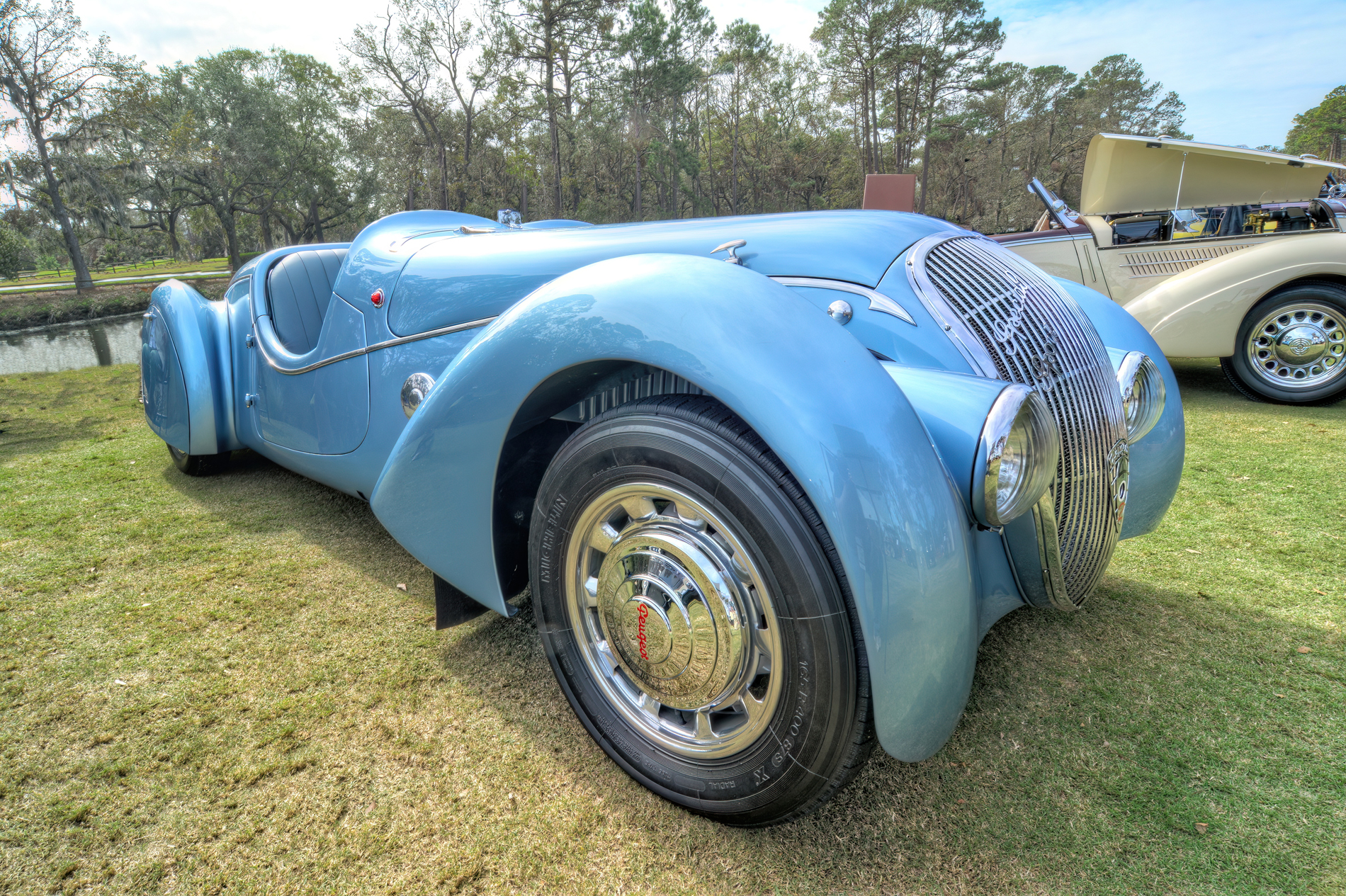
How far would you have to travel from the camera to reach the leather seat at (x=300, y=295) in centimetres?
313

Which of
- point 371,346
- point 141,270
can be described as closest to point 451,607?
point 371,346

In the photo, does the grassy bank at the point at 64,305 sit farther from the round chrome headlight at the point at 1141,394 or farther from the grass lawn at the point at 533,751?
the round chrome headlight at the point at 1141,394

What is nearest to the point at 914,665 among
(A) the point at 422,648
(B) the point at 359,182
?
(A) the point at 422,648

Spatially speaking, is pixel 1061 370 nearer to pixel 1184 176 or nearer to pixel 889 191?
pixel 889 191

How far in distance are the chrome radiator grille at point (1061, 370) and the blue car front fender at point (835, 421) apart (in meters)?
0.44

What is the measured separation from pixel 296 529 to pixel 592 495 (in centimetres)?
224

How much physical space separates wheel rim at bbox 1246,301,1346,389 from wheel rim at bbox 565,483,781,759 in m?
5.48

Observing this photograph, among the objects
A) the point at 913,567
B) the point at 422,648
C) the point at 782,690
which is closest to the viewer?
the point at 913,567

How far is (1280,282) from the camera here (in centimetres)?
468

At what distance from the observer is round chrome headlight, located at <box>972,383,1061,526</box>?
1.20m

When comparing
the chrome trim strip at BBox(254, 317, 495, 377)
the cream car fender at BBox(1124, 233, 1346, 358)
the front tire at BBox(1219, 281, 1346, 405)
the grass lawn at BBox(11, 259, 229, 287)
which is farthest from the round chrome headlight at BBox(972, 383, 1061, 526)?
the grass lawn at BBox(11, 259, 229, 287)

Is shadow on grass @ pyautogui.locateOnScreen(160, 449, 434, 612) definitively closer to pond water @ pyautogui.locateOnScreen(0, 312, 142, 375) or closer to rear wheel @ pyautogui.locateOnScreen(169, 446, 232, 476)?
rear wheel @ pyautogui.locateOnScreen(169, 446, 232, 476)

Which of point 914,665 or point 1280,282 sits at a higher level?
point 1280,282

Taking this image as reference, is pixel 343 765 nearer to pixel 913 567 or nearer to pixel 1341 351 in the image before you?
pixel 913 567
